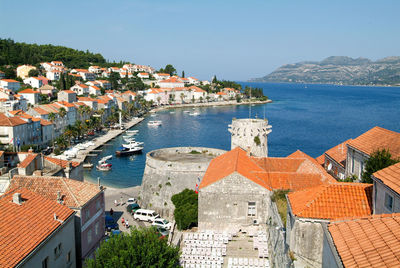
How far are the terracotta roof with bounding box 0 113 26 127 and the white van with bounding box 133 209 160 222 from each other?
31096 millimetres

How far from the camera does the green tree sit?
45.1ft

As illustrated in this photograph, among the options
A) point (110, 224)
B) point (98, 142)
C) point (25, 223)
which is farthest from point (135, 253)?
point (98, 142)

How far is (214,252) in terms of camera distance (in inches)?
701

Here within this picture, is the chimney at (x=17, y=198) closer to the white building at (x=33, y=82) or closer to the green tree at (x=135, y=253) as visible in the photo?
the green tree at (x=135, y=253)

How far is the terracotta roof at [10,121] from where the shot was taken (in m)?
51.0

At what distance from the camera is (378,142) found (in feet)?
66.0

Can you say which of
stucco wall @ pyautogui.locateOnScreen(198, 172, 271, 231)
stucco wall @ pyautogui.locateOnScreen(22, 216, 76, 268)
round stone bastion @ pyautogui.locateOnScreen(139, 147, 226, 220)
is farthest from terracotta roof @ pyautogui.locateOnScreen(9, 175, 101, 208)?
round stone bastion @ pyautogui.locateOnScreen(139, 147, 226, 220)

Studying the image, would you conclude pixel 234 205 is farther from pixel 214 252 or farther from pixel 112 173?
pixel 112 173

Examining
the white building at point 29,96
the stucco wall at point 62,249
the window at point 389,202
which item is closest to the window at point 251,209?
the window at point 389,202

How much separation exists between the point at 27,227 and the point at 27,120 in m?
45.2

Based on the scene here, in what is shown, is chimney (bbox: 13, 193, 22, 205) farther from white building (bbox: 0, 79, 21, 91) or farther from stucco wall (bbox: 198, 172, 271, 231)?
white building (bbox: 0, 79, 21, 91)

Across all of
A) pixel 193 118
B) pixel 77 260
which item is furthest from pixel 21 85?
pixel 77 260

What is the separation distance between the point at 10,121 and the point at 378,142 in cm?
4754

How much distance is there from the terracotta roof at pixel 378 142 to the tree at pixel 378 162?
3.06 ft
